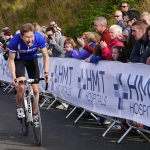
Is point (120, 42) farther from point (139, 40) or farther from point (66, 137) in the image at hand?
point (66, 137)

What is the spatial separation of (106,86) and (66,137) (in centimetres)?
118

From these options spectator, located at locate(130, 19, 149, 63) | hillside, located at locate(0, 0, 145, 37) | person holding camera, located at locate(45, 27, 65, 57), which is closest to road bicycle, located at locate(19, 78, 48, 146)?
spectator, located at locate(130, 19, 149, 63)

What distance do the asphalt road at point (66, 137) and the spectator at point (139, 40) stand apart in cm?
144

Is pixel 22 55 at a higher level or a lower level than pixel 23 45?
lower

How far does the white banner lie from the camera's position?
312 inches

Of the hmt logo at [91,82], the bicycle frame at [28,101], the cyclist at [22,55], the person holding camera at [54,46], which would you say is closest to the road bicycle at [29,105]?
the bicycle frame at [28,101]

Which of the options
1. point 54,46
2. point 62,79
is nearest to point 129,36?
point 62,79

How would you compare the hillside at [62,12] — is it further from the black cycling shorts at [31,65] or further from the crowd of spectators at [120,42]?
the black cycling shorts at [31,65]

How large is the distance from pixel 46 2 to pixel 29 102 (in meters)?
25.0

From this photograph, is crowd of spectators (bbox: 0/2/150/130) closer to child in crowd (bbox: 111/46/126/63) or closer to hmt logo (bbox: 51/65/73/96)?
child in crowd (bbox: 111/46/126/63)

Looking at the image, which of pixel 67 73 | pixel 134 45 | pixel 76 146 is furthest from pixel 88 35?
pixel 76 146

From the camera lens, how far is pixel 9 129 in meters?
9.81

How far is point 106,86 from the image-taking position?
30.0ft

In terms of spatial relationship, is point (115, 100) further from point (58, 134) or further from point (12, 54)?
point (12, 54)
